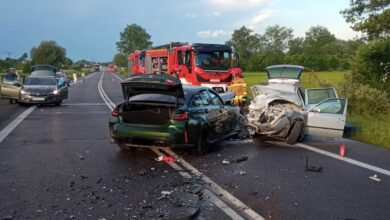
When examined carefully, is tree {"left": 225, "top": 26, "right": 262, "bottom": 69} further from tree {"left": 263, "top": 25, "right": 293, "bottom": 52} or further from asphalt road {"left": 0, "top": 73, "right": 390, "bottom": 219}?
asphalt road {"left": 0, "top": 73, "right": 390, "bottom": 219}

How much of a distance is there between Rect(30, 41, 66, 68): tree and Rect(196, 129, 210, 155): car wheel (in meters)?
108

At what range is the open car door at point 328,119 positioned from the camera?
35.1 feet

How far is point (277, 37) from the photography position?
147375 millimetres

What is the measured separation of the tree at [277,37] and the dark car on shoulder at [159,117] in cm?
13958

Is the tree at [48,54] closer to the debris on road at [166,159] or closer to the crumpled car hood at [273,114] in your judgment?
the crumpled car hood at [273,114]

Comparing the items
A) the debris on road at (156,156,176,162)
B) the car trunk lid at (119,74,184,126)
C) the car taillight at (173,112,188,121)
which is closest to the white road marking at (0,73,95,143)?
the car trunk lid at (119,74,184,126)

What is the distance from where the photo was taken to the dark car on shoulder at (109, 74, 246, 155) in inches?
361

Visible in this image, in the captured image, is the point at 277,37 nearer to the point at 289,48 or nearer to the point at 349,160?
the point at 289,48

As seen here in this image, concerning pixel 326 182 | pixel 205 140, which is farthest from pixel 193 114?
pixel 326 182

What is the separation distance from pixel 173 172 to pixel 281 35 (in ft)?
473

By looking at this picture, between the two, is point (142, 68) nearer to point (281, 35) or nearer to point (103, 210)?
point (103, 210)

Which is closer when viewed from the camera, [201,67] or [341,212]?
[341,212]

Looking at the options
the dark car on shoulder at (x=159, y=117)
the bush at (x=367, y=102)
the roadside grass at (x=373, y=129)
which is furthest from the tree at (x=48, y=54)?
the dark car on shoulder at (x=159, y=117)

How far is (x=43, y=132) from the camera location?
13008 millimetres
